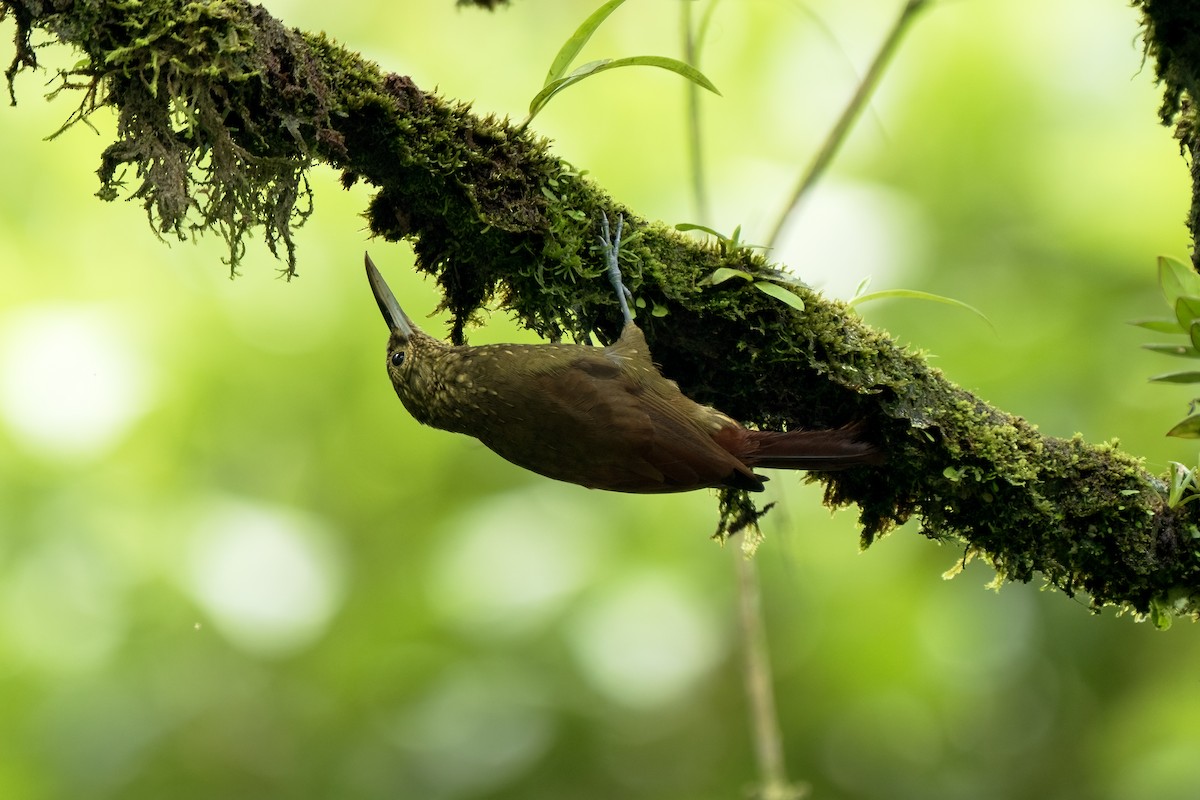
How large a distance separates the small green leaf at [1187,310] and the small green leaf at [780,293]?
1.96 feet

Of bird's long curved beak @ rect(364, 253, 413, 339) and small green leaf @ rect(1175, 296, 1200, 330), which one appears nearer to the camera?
small green leaf @ rect(1175, 296, 1200, 330)

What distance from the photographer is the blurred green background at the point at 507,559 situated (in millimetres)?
3889

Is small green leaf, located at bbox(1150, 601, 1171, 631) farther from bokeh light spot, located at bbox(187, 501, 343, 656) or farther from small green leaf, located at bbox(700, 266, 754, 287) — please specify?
bokeh light spot, located at bbox(187, 501, 343, 656)

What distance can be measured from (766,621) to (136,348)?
Result: 2.71m

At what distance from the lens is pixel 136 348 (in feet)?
13.7

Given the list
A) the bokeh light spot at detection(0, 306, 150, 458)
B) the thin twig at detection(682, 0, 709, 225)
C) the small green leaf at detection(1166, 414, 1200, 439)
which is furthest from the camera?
the bokeh light spot at detection(0, 306, 150, 458)

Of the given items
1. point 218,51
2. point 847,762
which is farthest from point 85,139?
point 847,762

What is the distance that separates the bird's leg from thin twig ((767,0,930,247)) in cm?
71

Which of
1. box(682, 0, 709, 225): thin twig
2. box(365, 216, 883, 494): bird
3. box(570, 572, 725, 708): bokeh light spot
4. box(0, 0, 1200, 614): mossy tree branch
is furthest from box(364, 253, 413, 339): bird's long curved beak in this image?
box(570, 572, 725, 708): bokeh light spot

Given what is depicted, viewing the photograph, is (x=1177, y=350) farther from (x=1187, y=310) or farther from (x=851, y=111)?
(x=851, y=111)

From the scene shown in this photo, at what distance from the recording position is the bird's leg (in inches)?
73.0

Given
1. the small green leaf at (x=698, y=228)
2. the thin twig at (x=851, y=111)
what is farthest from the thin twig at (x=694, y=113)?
the small green leaf at (x=698, y=228)

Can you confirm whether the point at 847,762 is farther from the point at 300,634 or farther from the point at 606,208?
the point at 606,208

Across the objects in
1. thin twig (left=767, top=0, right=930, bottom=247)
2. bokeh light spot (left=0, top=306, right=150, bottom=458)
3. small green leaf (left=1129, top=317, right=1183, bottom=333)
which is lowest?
small green leaf (left=1129, top=317, right=1183, bottom=333)
